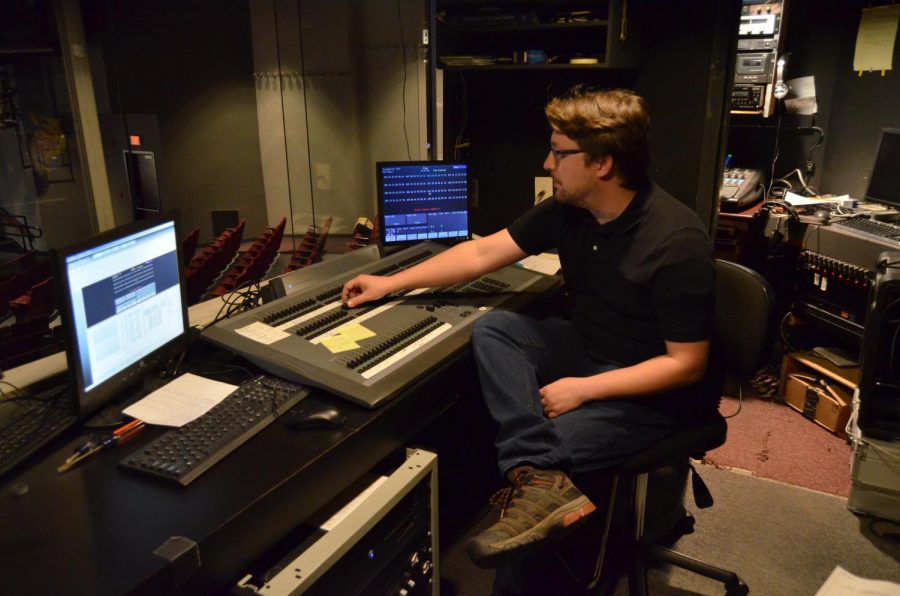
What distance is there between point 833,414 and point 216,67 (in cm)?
589

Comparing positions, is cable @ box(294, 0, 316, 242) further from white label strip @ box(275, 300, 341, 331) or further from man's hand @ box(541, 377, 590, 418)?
man's hand @ box(541, 377, 590, 418)

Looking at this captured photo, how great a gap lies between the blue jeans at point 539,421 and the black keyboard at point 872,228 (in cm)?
166

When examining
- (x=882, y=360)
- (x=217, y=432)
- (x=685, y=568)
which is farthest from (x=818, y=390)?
(x=217, y=432)

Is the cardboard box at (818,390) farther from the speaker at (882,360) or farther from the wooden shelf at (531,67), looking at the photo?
the wooden shelf at (531,67)

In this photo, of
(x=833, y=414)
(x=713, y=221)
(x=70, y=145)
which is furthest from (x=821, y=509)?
(x=70, y=145)

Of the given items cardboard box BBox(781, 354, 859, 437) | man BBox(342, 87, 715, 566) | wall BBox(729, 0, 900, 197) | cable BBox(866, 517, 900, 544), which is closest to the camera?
man BBox(342, 87, 715, 566)

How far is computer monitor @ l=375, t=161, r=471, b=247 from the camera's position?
240cm

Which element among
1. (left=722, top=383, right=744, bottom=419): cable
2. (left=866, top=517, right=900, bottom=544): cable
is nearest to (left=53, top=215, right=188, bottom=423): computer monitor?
(left=866, top=517, right=900, bottom=544): cable

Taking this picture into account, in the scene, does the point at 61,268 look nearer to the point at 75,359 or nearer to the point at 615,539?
the point at 75,359

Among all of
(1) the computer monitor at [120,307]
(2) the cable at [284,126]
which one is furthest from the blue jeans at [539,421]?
(2) the cable at [284,126]

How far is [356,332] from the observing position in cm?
167

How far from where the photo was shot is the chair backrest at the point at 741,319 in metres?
1.63

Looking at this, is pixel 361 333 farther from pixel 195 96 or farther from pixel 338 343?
pixel 195 96

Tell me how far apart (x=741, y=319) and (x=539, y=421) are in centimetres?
58
